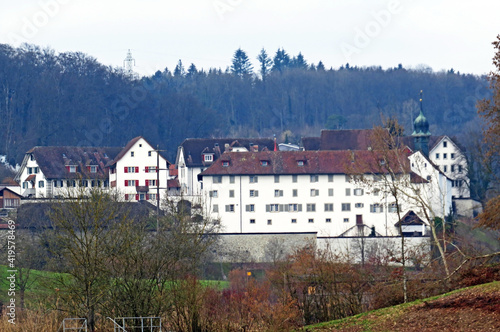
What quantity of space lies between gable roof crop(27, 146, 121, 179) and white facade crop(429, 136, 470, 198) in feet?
106

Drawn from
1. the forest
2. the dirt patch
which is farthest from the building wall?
the dirt patch

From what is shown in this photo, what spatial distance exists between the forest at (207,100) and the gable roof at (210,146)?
56.8 ft

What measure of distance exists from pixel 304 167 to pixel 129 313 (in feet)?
170

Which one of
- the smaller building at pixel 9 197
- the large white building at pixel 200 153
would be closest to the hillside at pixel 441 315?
the smaller building at pixel 9 197

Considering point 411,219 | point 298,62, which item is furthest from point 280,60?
point 411,219

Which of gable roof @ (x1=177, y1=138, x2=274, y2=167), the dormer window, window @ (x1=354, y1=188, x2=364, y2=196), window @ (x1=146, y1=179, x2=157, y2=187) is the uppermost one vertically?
gable roof @ (x1=177, y1=138, x2=274, y2=167)

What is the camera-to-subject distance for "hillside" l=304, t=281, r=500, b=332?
66.3 ft

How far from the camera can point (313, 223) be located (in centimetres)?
7294

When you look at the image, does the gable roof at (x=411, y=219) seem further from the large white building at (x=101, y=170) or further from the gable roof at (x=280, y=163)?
the large white building at (x=101, y=170)

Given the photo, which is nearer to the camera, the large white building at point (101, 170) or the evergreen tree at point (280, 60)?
the large white building at point (101, 170)

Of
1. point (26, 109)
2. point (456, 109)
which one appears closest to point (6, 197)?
point (26, 109)

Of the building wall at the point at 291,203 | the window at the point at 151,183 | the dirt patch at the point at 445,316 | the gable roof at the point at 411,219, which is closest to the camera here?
the dirt patch at the point at 445,316

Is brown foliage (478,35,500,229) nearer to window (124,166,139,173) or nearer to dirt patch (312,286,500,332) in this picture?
dirt patch (312,286,500,332)

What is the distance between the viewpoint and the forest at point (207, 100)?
110625mm
